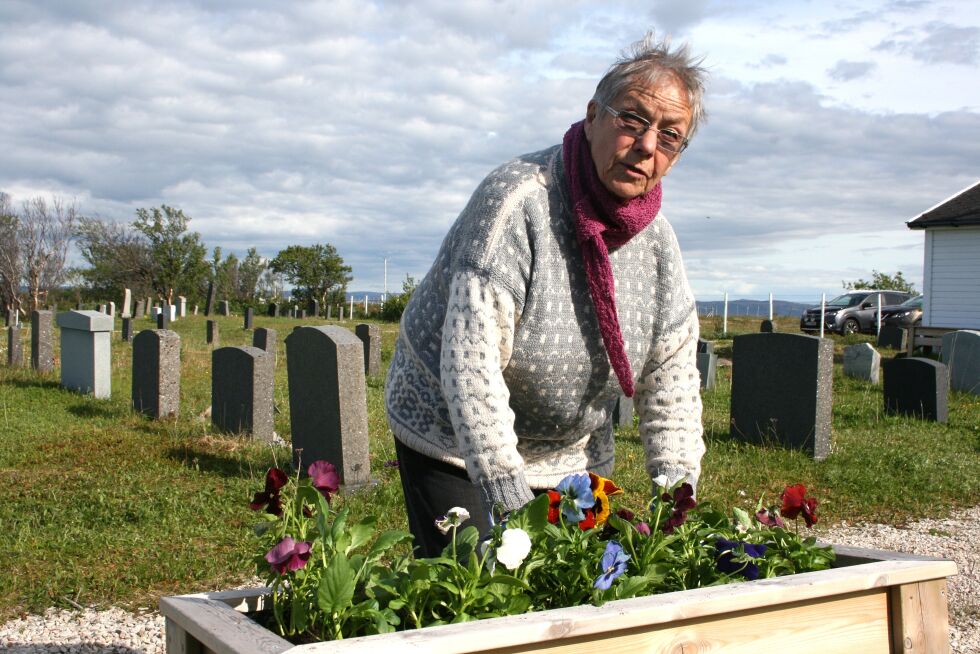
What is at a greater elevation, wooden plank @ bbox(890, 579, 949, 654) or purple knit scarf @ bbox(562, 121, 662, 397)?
purple knit scarf @ bbox(562, 121, 662, 397)

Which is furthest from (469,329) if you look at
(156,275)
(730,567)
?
(156,275)

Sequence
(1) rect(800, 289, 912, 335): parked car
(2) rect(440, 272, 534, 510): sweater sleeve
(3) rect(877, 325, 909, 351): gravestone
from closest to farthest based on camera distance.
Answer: (2) rect(440, 272, 534, 510): sweater sleeve
(3) rect(877, 325, 909, 351): gravestone
(1) rect(800, 289, 912, 335): parked car

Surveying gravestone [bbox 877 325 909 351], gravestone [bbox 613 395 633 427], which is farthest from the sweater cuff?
gravestone [bbox 877 325 909 351]

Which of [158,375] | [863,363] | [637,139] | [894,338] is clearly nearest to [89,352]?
[158,375]

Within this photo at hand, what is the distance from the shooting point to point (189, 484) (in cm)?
673

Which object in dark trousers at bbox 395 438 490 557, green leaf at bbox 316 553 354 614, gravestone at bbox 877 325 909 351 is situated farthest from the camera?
gravestone at bbox 877 325 909 351

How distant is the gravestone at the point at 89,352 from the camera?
453 inches

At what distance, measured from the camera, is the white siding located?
2470 centimetres

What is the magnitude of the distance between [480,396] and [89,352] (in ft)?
35.5

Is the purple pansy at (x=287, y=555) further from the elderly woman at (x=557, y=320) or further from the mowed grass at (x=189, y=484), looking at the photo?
the mowed grass at (x=189, y=484)

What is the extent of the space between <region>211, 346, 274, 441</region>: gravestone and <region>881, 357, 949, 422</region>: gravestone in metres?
7.14

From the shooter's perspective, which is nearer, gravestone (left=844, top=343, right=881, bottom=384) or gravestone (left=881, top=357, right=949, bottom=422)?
gravestone (left=881, top=357, right=949, bottom=422)

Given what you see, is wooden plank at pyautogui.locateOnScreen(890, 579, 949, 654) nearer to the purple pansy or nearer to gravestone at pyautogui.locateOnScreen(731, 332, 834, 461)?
the purple pansy

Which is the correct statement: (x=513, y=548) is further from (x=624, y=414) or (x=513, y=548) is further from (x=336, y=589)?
(x=624, y=414)
